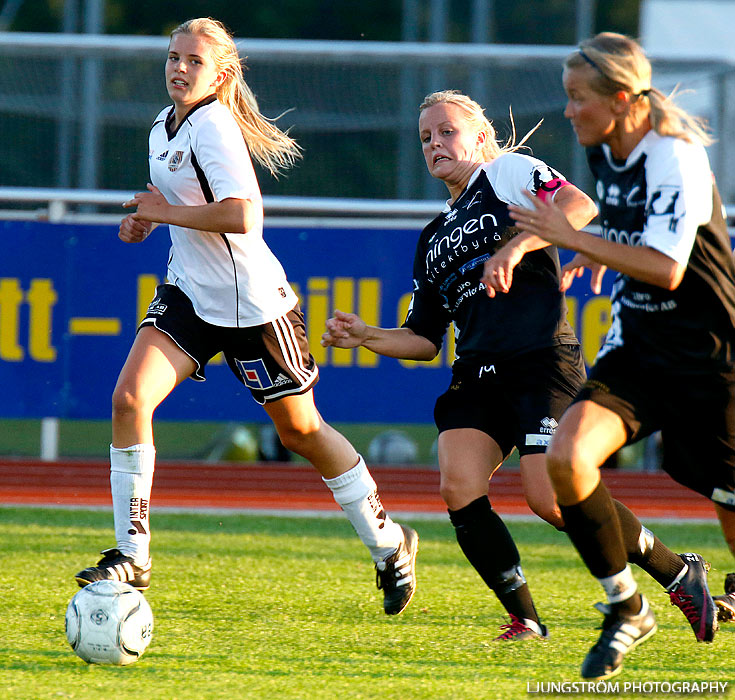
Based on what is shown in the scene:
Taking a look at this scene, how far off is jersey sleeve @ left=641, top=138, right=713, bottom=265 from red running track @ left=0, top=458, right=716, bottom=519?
4778mm

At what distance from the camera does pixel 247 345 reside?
14.7 feet

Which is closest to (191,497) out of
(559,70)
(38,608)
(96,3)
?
(38,608)

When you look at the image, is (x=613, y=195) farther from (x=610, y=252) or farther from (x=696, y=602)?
(x=696, y=602)

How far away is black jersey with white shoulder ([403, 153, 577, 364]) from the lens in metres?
4.19

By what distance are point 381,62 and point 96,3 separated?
4228mm

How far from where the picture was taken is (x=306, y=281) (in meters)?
8.54

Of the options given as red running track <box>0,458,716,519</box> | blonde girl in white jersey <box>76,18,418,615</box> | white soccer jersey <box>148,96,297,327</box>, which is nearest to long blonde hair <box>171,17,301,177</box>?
blonde girl in white jersey <box>76,18,418,615</box>

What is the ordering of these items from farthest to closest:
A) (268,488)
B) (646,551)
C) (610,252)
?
1. (268,488)
2. (646,551)
3. (610,252)

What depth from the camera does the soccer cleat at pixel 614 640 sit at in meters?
3.26

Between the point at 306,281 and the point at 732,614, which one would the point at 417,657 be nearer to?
the point at 732,614

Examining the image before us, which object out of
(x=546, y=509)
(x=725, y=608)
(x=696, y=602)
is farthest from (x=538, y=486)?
(x=725, y=608)

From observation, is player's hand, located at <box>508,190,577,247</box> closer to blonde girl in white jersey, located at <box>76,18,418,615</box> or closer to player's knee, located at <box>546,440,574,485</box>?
player's knee, located at <box>546,440,574,485</box>

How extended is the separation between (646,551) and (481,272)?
116cm

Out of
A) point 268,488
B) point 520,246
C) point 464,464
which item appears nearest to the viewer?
point 520,246
